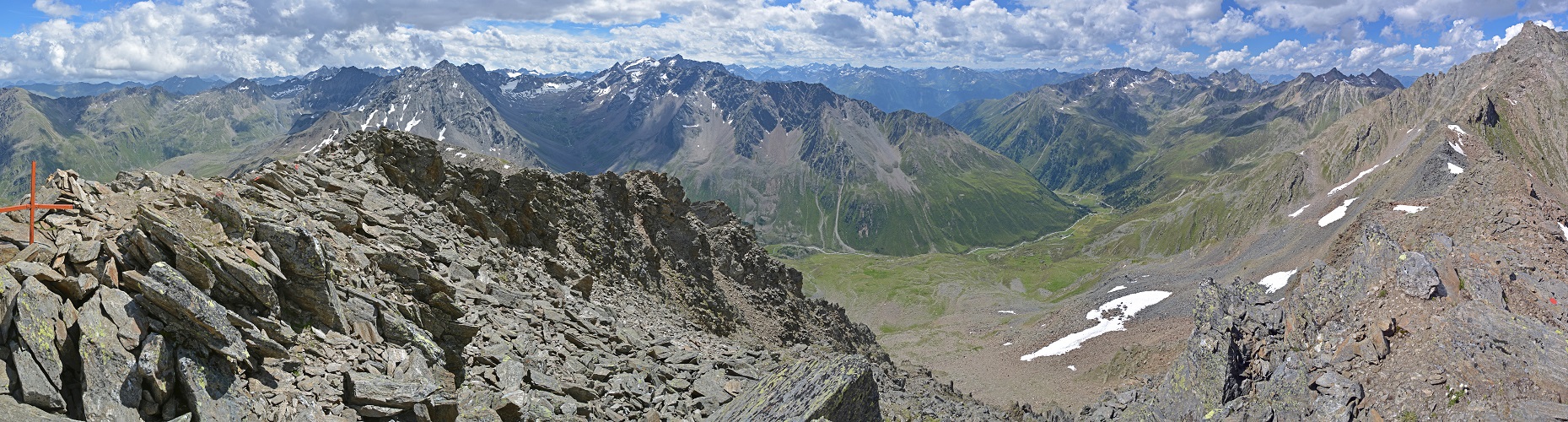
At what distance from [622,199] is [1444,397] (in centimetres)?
4545

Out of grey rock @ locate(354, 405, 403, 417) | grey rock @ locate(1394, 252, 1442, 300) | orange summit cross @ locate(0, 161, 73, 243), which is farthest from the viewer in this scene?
grey rock @ locate(1394, 252, 1442, 300)

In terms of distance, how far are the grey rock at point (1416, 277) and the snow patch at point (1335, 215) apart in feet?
333

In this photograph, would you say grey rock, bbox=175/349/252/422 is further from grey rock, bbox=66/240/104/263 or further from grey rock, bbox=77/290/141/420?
grey rock, bbox=66/240/104/263

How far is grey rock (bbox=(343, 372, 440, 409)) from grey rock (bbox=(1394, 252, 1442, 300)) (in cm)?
4347

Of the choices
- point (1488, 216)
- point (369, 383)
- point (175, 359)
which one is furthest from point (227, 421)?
point (1488, 216)

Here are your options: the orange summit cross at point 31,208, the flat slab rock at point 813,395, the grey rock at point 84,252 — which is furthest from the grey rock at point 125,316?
the flat slab rock at point 813,395

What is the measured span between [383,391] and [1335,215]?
153 m

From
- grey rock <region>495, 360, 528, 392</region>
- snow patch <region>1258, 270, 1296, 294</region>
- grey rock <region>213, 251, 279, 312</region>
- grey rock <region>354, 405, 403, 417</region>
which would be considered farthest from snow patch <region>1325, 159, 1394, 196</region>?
grey rock <region>213, 251, 279, 312</region>

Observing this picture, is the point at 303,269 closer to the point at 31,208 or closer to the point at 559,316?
the point at 31,208

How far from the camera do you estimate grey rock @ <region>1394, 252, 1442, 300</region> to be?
3459cm

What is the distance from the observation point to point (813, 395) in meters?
25.1

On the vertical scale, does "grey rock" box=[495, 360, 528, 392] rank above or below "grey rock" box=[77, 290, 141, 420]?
below

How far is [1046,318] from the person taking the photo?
11075 centimetres

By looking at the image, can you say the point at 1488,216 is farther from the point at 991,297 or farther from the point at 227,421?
the point at 991,297
